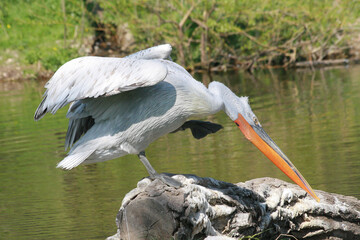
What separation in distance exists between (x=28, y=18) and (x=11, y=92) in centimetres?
576

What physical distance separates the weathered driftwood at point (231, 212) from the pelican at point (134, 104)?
0.17 m

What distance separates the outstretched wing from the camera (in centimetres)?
471

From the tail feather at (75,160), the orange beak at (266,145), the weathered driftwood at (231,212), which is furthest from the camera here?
the orange beak at (266,145)

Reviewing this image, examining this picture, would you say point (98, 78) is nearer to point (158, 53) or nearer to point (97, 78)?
point (97, 78)

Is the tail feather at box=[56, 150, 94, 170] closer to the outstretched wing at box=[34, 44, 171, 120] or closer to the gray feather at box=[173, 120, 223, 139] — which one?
the outstretched wing at box=[34, 44, 171, 120]

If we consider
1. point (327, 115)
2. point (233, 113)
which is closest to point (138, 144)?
point (233, 113)

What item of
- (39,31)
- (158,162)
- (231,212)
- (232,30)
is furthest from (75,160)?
(39,31)

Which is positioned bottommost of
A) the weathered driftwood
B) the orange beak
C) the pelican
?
the weathered driftwood

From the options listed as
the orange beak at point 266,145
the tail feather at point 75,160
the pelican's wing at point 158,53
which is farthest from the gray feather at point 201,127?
the tail feather at point 75,160

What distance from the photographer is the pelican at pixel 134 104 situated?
4.81 metres

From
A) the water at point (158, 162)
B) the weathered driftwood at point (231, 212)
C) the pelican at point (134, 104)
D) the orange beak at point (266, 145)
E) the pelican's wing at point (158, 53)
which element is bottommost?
the water at point (158, 162)

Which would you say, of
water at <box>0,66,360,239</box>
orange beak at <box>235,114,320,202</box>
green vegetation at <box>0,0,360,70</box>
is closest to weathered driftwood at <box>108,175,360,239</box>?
orange beak at <box>235,114,320,202</box>

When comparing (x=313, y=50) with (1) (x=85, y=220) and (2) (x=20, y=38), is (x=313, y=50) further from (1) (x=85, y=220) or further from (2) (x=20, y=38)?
(1) (x=85, y=220)

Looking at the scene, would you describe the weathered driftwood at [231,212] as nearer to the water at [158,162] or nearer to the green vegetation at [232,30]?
the water at [158,162]
